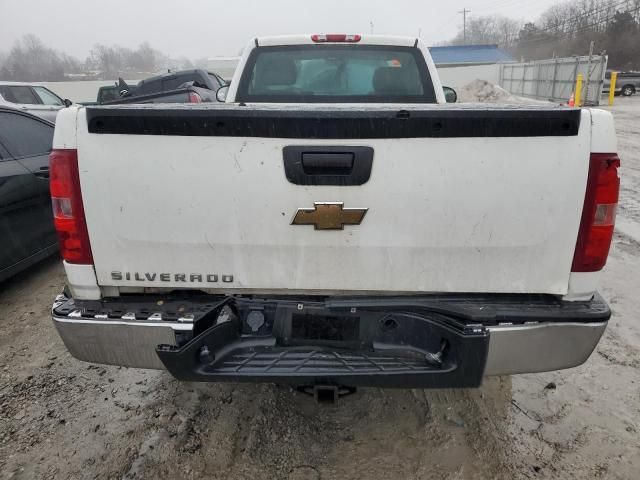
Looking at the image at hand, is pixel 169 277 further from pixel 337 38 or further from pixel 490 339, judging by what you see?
pixel 337 38

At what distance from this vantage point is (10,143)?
4547 mm

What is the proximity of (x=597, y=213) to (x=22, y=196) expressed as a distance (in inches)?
177

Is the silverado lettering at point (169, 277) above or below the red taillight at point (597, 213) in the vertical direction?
below

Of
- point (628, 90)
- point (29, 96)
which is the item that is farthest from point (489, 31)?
point (29, 96)

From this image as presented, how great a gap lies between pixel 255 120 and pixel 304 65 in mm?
2436

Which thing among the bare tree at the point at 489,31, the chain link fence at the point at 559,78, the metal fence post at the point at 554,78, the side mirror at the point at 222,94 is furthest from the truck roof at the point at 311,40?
the bare tree at the point at 489,31

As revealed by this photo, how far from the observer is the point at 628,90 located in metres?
31.7

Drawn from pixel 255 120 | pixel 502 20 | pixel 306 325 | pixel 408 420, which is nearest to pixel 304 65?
pixel 255 120

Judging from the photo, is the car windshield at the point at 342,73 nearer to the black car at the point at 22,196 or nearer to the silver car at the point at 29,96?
the black car at the point at 22,196

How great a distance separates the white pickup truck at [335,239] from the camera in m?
1.98

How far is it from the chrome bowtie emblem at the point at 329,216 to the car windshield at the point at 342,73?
7.49ft

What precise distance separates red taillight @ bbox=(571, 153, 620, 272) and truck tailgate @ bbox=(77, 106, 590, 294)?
4 cm

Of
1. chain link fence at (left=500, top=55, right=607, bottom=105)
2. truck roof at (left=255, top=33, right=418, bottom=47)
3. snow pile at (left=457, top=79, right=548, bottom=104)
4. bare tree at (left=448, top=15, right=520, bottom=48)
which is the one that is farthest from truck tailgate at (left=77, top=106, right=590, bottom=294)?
bare tree at (left=448, top=15, right=520, bottom=48)

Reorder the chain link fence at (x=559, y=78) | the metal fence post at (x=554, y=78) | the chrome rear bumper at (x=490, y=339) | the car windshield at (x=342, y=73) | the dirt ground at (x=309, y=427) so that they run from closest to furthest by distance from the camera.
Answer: the chrome rear bumper at (x=490, y=339), the dirt ground at (x=309, y=427), the car windshield at (x=342, y=73), the chain link fence at (x=559, y=78), the metal fence post at (x=554, y=78)
